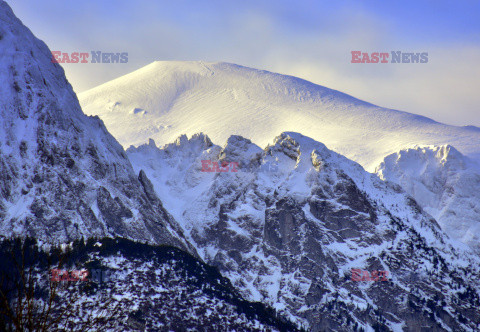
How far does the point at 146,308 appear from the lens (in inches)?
6845

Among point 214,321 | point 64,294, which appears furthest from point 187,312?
point 64,294

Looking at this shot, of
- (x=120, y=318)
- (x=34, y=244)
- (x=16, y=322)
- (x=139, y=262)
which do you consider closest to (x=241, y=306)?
(x=139, y=262)

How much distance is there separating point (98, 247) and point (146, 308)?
3448cm

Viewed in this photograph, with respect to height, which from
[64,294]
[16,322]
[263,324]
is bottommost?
[263,324]

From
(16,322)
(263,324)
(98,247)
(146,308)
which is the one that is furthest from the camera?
(98,247)

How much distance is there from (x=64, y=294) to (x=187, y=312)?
35.4 m

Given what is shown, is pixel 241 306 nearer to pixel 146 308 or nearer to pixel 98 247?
pixel 146 308

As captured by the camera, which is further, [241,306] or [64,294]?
[241,306]

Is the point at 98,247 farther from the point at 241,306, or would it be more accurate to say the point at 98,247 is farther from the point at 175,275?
the point at 241,306

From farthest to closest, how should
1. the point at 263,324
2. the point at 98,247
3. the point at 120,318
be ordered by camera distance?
the point at 98,247
the point at 263,324
the point at 120,318

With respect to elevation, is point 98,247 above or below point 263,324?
above

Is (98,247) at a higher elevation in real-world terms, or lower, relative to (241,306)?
higher

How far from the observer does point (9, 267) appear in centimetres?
16850

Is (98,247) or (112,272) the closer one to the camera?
(112,272)
